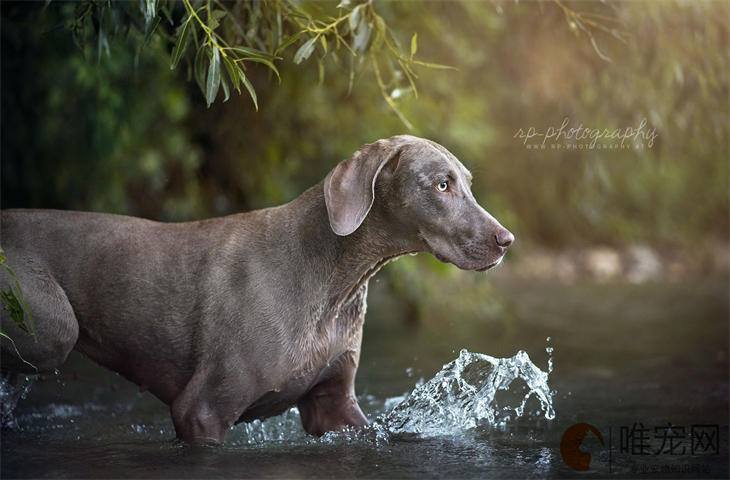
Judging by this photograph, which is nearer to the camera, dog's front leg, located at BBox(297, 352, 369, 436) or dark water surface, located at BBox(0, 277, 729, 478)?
dark water surface, located at BBox(0, 277, 729, 478)

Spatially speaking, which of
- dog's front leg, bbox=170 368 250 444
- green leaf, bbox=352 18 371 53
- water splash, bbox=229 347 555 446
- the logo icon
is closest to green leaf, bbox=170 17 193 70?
green leaf, bbox=352 18 371 53

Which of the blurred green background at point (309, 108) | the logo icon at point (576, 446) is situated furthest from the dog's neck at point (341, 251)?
the blurred green background at point (309, 108)

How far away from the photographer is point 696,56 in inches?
212

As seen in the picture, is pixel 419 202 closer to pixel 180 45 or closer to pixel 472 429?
pixel 180 45

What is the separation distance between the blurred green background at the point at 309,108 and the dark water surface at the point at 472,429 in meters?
0.88

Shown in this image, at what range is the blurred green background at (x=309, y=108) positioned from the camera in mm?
5504

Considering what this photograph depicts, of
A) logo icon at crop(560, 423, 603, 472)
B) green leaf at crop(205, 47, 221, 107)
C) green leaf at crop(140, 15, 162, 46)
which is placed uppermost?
green leaf at crop(140, 15, 162, 46)

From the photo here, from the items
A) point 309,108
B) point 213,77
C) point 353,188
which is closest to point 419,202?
point 353,188

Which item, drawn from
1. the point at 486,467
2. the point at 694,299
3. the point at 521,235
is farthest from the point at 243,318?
the point at 521,235

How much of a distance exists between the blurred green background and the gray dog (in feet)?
4.82

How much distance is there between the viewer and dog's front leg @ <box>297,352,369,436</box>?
3.61 metres

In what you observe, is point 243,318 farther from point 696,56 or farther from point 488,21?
point 488,21

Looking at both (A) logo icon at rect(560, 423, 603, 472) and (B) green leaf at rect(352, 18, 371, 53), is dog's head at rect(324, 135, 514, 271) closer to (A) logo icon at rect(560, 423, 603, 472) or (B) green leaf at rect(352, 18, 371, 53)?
(B) green leaf at rect(352, 18, 371, 53)

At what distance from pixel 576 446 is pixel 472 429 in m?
0.42
